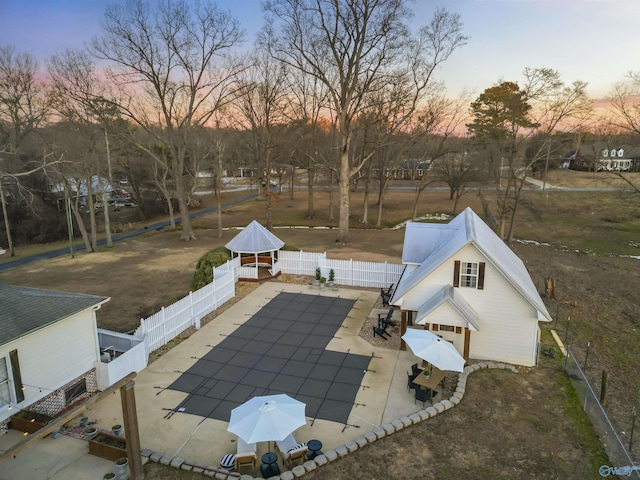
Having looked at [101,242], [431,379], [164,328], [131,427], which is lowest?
[101,242]

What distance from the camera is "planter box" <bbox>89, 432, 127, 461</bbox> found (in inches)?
384

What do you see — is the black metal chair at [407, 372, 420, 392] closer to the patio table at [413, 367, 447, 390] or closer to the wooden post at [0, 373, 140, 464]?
the patio table at [413, 367, 447, 390]

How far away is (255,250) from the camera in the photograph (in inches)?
925

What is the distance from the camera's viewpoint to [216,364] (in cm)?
1487

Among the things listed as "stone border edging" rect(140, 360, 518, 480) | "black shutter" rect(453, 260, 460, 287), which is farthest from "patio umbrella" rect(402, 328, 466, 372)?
"black shutter" rect(453, 260, 460, 287)

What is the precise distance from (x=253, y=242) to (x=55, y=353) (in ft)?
42.3

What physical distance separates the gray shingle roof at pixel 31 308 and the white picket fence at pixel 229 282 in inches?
106

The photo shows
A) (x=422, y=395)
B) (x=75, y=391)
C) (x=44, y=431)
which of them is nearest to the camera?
(x=44, y=431)

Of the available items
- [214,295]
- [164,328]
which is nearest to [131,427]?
[164,328]

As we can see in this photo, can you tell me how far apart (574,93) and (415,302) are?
25681mm

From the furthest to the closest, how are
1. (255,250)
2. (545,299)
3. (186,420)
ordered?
(255,250) < (545,299) < (186,420)

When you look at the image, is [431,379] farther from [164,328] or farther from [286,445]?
[164,328]

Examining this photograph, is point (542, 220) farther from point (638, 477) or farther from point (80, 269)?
point (80, 269)

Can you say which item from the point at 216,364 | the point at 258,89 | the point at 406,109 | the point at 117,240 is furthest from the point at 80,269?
the point at 406,109
